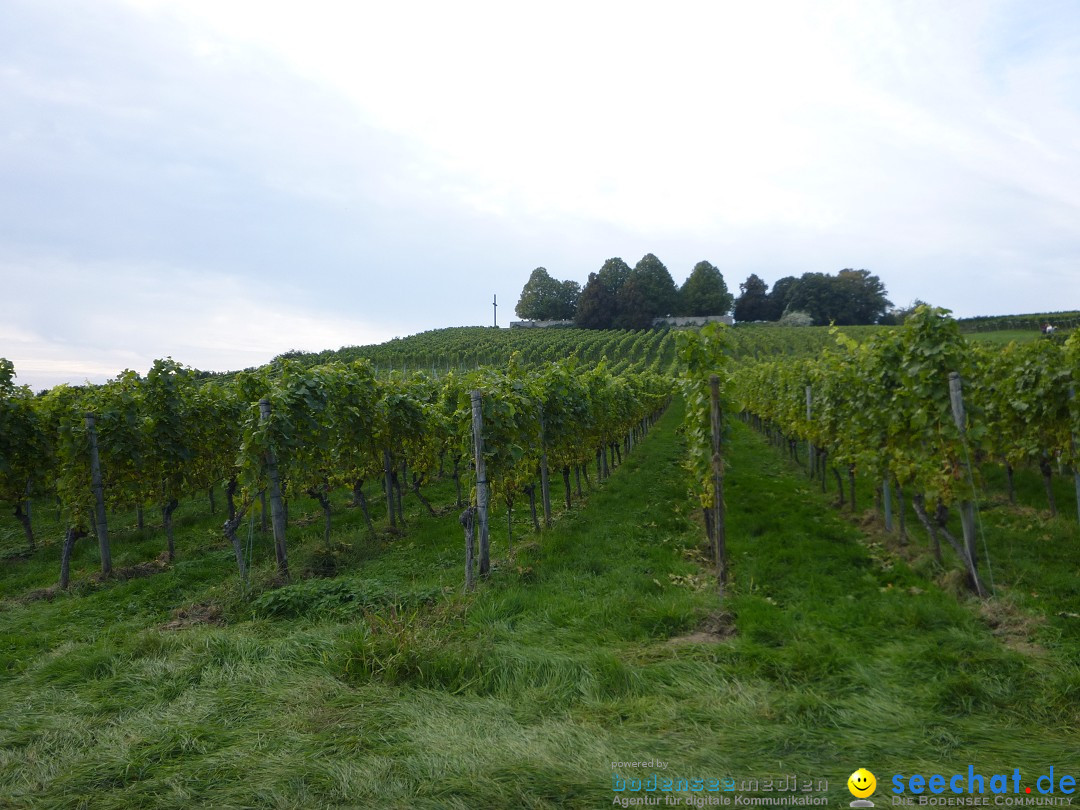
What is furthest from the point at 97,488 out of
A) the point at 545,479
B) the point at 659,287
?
the point at 659,287

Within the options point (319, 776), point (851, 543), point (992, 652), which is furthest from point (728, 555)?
point (319, 776)

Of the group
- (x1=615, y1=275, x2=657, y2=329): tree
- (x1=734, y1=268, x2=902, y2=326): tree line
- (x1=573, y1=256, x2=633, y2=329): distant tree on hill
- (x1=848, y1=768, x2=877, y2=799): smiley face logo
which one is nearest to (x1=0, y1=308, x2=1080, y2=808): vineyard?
(x1=848, y1=768, x2=877, y2=799): smiley face logo

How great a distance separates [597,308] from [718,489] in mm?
79053

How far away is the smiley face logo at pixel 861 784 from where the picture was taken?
2.80m

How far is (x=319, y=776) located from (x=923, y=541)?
8.52 metres

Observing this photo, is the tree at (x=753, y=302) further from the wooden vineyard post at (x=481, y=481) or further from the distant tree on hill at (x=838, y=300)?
the wooden vineyard post at (x=481, y=481)

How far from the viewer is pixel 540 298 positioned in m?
97.9

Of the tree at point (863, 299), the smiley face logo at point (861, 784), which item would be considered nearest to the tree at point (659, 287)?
the tree at point (863, 299)

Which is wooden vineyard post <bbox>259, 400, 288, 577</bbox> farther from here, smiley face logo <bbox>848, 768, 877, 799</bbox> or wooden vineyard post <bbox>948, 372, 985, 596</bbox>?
wooden vineyard post <bbox>948, 372, 985, 596</bbox>

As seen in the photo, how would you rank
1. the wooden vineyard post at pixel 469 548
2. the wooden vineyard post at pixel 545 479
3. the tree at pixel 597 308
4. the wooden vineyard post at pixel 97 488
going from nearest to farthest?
the wooden vineyard post at pixel 469 548, the wooden vineyard post at pixel 97 488, the wooden vineyard post at pixel 545 479, the tree at pixel 597 308

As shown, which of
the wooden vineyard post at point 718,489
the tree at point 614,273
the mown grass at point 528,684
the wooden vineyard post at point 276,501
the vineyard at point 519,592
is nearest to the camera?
the mown grass at point 528,684

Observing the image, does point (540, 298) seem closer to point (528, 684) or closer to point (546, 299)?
point (546, 299)

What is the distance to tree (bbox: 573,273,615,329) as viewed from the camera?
8419 centimetres

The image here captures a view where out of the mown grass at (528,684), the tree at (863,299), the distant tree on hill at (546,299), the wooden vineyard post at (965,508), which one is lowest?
the mown grass at (528,684)
